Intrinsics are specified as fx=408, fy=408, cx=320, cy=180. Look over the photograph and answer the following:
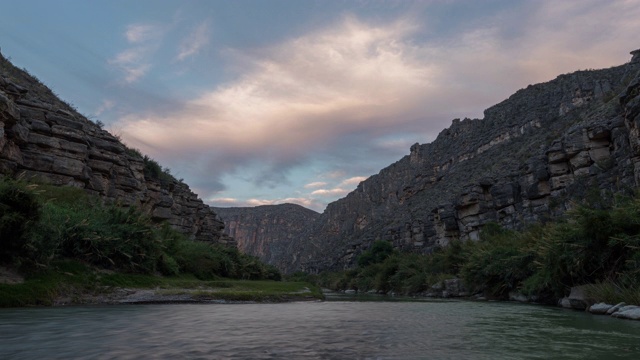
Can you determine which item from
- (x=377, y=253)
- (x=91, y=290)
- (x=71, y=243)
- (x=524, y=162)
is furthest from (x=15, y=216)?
(x=377, y=253)

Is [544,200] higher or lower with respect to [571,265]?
higher

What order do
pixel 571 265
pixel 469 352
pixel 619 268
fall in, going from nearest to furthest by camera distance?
pixel 469 352
pixel 619 268
pixel 571 265

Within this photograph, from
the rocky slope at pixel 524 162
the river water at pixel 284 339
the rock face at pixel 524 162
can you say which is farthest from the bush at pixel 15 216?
the rock face at pixel 524 162

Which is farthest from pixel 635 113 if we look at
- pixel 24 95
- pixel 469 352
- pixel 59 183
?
pixel 24 95

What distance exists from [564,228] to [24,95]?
34.5 meters

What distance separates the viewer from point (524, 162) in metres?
61.7

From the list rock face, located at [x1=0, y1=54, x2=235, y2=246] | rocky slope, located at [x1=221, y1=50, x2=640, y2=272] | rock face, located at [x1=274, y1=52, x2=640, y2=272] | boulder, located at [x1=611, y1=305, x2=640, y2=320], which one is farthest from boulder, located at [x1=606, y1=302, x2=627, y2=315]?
rock face, located at [x1=0, y1=54, x2=235, y2=246]

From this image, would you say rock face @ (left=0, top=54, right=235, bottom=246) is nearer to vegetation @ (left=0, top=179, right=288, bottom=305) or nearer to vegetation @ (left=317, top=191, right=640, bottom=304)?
vegetation @ (left=0, top=179, right=288, bottom=305)

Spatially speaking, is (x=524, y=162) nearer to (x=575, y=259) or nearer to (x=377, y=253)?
(x=377, y=253)

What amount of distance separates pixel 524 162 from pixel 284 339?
6289cm

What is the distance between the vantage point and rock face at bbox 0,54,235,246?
925 inches

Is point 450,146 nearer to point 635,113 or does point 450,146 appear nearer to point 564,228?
point 635,113

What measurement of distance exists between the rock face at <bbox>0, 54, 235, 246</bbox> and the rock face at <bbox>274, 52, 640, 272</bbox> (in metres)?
38.6

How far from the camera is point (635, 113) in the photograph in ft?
98.5
